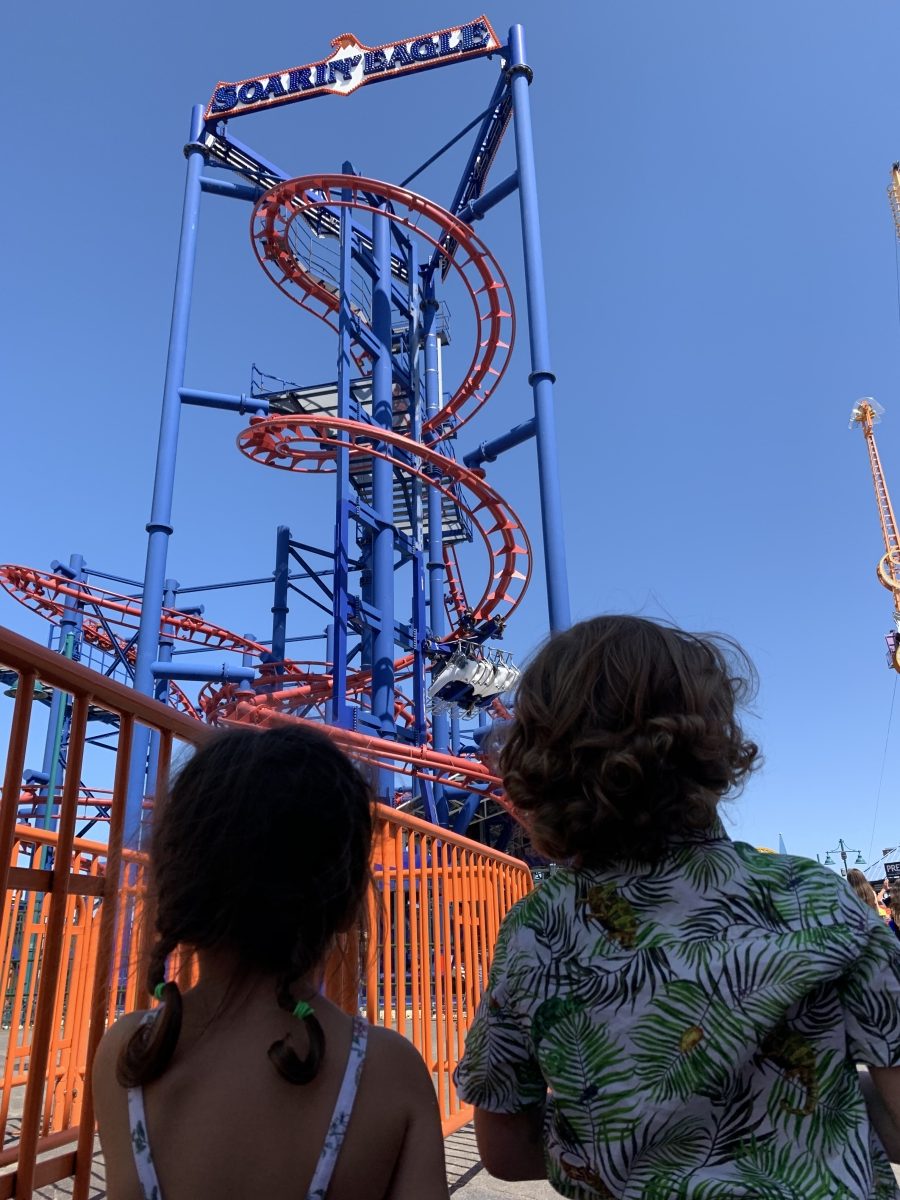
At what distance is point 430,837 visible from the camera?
3.39 m

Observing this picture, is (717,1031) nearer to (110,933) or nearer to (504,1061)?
(504,1061)

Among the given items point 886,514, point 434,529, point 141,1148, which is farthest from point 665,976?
point 886,514

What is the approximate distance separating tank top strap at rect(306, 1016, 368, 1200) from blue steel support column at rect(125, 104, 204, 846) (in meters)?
10.1

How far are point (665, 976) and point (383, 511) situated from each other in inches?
508

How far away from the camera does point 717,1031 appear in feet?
3.15

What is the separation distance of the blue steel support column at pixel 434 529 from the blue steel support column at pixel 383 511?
208 cm

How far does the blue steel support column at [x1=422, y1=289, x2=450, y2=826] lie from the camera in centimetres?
1672

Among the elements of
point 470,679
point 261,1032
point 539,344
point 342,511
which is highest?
point 539,344

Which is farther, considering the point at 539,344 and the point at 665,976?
the point at 539,344

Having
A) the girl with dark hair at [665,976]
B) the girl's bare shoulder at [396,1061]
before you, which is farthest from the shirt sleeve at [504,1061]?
the girl's bare shoulder at [396,1061]

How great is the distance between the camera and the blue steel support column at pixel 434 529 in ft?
54.9

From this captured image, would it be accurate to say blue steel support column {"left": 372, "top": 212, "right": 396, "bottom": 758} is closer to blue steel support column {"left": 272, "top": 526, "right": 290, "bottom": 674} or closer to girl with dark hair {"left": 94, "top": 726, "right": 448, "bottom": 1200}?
blue steel support column {"left": 272, "top": 526, "right": 290, "bottom": 674}

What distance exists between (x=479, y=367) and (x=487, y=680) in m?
5.42

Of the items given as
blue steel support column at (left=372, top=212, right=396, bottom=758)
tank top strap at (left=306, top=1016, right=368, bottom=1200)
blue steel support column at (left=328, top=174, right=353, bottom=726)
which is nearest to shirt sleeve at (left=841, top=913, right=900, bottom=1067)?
tank top strap at (left=306, top=1016, right=368, bottom=1200)
